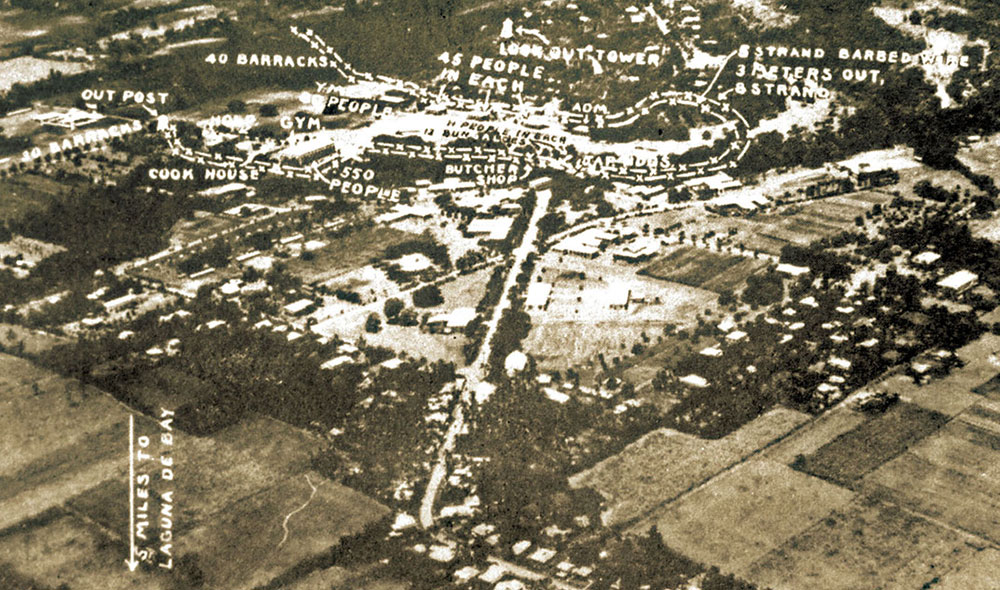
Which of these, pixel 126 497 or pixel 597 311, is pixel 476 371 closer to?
pixel 597 311

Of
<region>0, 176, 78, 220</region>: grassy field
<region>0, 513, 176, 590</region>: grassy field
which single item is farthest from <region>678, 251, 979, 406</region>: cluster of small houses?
<region>0, 176, 78, 220</region>: grassy field

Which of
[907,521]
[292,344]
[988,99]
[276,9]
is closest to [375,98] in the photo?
[276,9]

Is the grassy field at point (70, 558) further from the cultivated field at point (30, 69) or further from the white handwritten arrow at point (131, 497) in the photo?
the cultivated field at point (30, 69)

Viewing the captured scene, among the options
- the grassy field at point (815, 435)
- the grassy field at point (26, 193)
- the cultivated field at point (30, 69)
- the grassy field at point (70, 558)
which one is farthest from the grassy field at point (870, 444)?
the cultivated field at point (30, 69)

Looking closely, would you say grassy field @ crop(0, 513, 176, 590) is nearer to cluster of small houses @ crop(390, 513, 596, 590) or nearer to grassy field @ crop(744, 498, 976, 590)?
cluster of small houses @ crop(390, 513, 596, 590)

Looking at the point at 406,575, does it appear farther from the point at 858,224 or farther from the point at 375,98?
the point at 375,98

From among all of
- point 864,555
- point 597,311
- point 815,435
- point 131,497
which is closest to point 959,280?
point 815,435

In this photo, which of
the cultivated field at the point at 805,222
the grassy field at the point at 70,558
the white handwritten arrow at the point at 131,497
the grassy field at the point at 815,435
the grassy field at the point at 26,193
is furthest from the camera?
the grassy field at the point at 26,193
